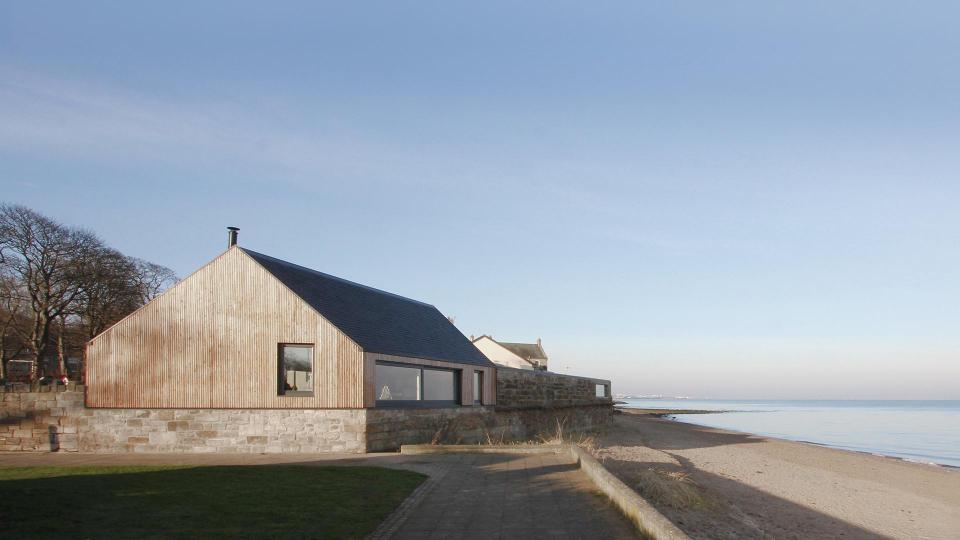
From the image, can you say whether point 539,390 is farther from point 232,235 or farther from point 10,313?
point 10,313

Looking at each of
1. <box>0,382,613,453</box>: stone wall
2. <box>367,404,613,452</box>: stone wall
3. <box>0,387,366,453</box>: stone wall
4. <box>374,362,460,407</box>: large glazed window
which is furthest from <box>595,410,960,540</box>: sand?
<box>0,387,366,453</box>: stone wall

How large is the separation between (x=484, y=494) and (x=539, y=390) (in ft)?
69.6

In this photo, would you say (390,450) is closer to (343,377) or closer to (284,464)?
(343,377)

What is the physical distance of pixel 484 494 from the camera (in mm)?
12141

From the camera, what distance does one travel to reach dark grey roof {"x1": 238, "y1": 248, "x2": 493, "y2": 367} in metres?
22.2

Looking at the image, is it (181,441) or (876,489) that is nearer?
(181,441)

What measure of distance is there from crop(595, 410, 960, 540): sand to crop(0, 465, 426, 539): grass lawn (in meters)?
5.32

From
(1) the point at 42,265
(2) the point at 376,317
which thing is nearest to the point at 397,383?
(2) the point at 376,317

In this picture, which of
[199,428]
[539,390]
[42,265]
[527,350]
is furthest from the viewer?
[527,350]

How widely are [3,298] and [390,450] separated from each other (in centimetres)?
3297

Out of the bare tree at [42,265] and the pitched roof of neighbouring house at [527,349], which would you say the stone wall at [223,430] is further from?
the pitched roof of neighbouring house at [527,349]

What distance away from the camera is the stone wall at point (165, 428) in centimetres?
2042

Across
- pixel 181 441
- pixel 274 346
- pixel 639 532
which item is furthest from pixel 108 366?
pixel 639 532

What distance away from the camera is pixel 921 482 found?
2511cm
